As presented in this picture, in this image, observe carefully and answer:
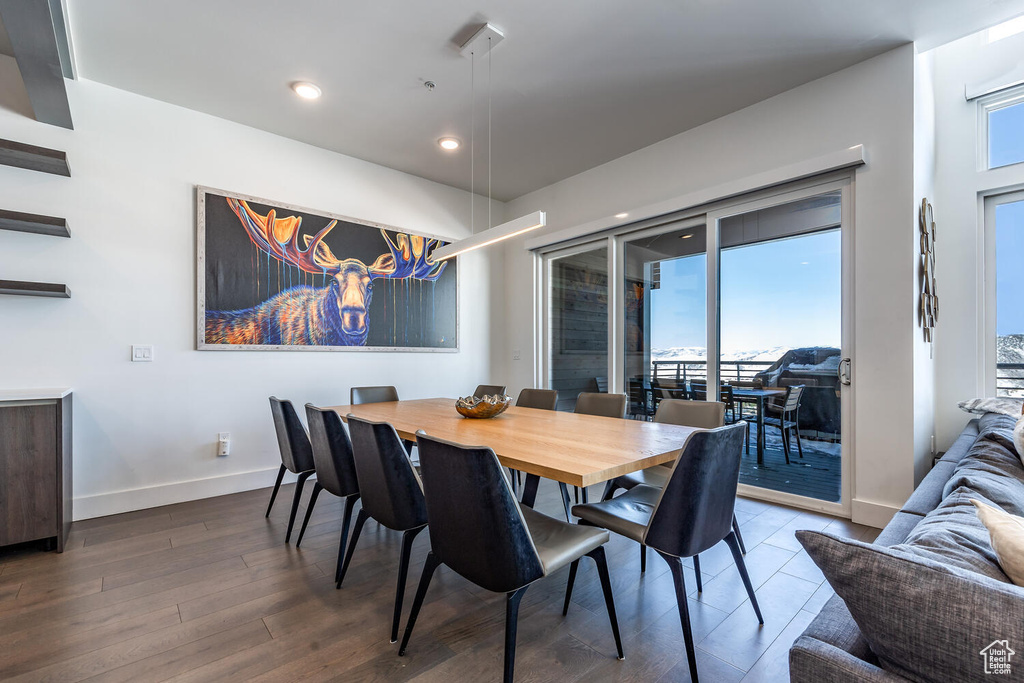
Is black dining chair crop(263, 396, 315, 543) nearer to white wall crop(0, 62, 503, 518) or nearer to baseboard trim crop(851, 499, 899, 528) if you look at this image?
white wall crop(0, 62, 503, 518)

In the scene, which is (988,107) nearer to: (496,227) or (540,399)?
(496,227)

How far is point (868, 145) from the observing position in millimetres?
2781

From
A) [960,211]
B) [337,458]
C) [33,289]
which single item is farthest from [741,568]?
[33,289]

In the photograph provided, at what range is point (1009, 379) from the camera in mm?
2963

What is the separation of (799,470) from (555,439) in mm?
2241

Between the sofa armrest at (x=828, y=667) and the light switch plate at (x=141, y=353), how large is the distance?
3.82m

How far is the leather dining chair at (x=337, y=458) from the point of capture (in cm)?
207

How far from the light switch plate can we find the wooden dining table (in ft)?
4.77

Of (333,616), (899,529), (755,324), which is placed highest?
(755,324)

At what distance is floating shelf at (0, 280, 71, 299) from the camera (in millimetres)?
2588

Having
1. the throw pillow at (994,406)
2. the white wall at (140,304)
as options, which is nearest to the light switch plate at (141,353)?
the white wall at (140,304)

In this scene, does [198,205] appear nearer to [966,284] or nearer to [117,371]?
[117,371]

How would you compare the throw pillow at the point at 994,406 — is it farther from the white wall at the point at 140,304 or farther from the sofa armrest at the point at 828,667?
the white wall at the point at 140,304

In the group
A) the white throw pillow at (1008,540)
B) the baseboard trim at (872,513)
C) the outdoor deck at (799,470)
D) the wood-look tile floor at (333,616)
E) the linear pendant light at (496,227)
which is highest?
the linear pendant light at (496,227)
